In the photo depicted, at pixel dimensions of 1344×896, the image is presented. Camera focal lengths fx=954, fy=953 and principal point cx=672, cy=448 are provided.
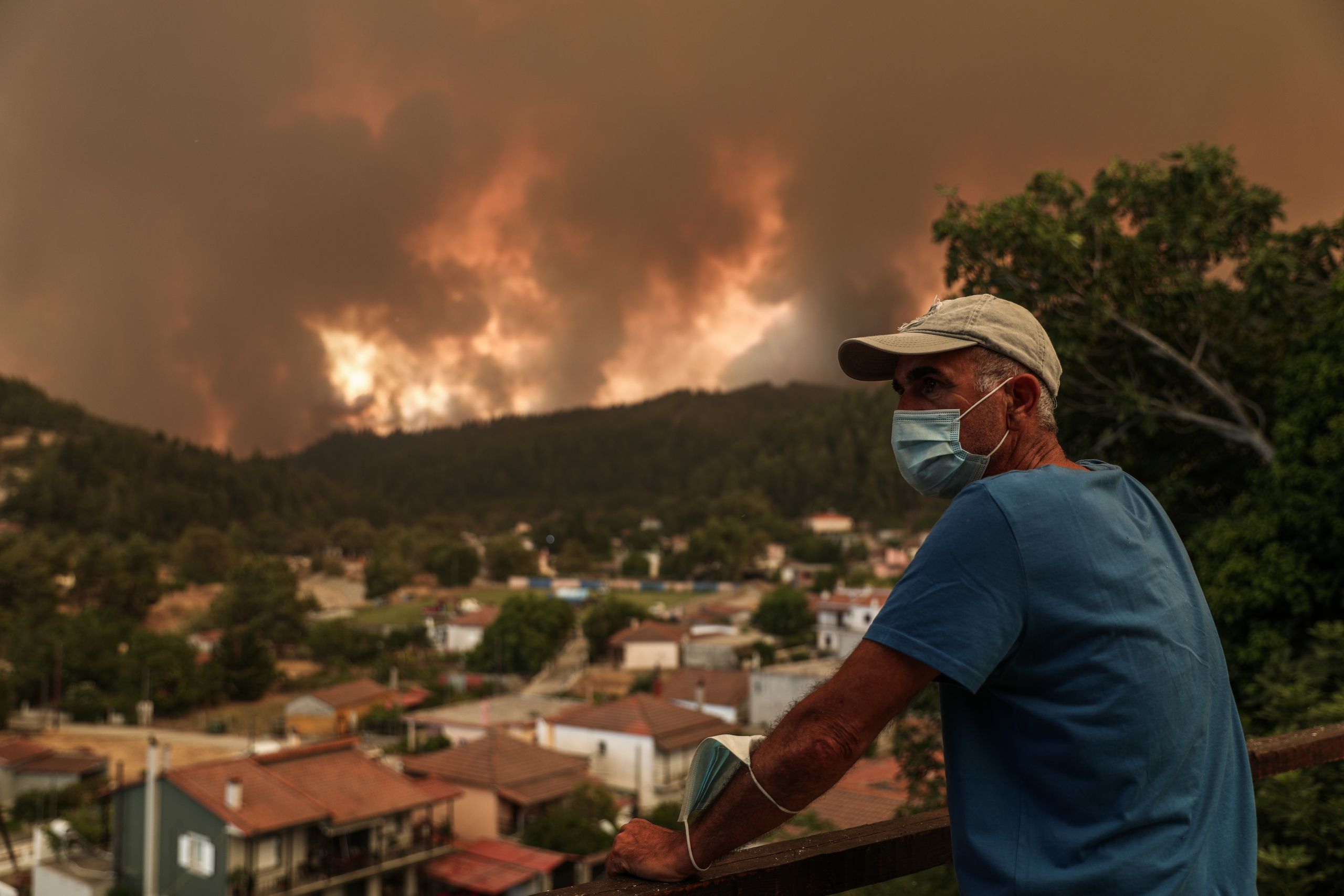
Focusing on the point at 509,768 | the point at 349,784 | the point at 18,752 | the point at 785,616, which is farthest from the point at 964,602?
the point at 785,616

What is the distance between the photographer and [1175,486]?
634 centimetres

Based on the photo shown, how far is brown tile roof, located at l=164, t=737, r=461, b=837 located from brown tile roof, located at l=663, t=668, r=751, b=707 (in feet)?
32.1

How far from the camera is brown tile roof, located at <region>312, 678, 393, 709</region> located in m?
28.5

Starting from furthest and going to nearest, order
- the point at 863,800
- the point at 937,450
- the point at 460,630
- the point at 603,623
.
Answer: the point at 460,630 → the point at 603,623 → the point at 863,800 → the point at 937,450

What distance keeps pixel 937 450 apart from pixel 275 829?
571 inches

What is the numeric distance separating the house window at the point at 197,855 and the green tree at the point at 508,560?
47.1 meters

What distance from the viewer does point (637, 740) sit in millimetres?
19828

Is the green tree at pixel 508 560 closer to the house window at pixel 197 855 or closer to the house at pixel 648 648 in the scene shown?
the house at pixel 648 648

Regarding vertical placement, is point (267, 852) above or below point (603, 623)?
below

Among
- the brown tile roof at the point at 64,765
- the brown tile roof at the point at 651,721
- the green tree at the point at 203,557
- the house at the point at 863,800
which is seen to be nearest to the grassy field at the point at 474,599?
the green tree at the point at 203,557

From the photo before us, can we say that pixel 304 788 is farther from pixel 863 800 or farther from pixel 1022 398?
pixel 1022 398

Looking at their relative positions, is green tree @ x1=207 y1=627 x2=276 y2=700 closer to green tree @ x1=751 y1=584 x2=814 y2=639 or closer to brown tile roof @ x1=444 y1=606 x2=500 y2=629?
brown tile roof @ x1=444 y1=606 x2=500 y2=629

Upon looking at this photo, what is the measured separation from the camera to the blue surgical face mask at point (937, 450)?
0.92m

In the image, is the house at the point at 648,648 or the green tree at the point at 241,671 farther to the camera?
the green tree at the point at 241,671
